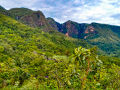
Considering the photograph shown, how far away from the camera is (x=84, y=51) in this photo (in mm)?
4750

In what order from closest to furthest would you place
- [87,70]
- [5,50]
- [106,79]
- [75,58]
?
[75,58] → [87,70] → [106,79] → [5,50]

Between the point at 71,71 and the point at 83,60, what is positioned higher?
the point at 83,60

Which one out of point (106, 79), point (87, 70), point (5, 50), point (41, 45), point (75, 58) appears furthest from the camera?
point (41, 45)

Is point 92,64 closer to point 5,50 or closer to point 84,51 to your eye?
point 84,51

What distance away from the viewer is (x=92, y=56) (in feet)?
15.9

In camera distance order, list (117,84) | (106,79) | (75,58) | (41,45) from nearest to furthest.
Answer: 1. (75,58)
2. (117,84)
3. (106,79)
4. (41,45)

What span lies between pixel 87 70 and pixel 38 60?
52.1 meters

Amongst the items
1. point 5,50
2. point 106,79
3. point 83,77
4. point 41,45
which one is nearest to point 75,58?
point 83,77

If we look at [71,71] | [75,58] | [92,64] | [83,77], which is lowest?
[83,77]

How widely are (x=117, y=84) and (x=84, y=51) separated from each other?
17.9 ft

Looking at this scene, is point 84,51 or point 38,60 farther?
point 38,60

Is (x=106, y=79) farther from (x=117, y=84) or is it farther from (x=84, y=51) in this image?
(x=84, y=51)

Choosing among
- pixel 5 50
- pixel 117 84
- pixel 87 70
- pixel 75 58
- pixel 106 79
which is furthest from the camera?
pixel 5 50

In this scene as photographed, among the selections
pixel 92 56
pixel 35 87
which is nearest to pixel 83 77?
pixel 92 56
